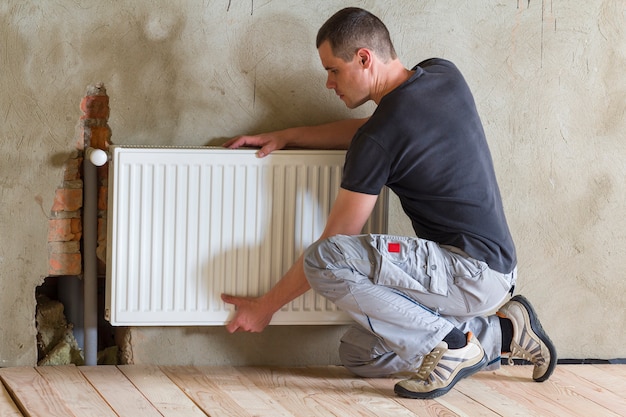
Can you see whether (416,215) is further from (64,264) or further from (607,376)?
(64,264)

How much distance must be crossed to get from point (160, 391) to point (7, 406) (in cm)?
44

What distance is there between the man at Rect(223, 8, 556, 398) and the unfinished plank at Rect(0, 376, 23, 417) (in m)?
0.91

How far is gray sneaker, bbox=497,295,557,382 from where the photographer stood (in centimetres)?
283

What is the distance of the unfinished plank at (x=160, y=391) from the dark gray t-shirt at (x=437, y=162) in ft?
2.58

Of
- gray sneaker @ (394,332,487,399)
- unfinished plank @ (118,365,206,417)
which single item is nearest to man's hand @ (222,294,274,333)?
unfinished plank @ (118,365,206,417)

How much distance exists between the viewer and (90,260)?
9.34ft

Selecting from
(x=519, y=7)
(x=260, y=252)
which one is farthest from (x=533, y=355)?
(x=519, y=7)

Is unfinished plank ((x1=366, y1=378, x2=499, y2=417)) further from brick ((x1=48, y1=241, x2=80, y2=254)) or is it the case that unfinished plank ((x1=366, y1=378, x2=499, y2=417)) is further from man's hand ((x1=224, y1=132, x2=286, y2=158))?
brick ((x1=48, y1=241, x2=80, y2=254))

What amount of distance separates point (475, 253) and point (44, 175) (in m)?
1.37

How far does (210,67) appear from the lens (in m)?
2.83

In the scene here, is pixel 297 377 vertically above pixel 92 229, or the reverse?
pixel 92 229

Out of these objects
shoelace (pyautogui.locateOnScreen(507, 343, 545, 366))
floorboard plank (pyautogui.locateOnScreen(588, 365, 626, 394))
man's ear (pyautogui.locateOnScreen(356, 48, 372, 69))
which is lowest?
floorboard plank (pyautogui.locateOnScreen(588, 365, 626, 394))

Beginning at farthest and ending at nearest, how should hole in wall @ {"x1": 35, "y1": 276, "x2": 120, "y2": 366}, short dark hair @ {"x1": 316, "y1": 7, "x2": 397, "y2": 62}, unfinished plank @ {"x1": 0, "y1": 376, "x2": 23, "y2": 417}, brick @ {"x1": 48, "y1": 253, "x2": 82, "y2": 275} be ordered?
hole in wall @ {"x1": 35, "y1": 276, "x2": 120, "y2": 366}
brick @ {"x1": 48, "y1": 253, "x2": 82, "y2": 275}
short dark hair @ {"x1": 316, "y1": 7, "x2": 397, "y2": 62}
unfinished plank @ {"x1": 0, "y1": 376, "x2": 23, "y2": 417}

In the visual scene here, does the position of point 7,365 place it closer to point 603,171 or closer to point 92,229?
point 92,229
